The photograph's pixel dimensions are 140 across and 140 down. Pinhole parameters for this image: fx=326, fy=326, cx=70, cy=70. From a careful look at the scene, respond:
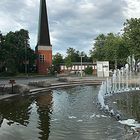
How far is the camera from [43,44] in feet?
289

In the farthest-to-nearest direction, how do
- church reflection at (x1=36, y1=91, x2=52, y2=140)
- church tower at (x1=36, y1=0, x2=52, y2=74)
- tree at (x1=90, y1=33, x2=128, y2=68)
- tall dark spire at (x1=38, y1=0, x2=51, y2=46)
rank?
tall dark spire at (x1=38, y1=0, x2=51, y2=46) < church tower at (x1=36, y1=0, x2=52, y2=74) < tree at (x1=90, y1=33, x2=128, y2=68) < church reflection at (x1=36, y1=91, x2=52, y2=140)

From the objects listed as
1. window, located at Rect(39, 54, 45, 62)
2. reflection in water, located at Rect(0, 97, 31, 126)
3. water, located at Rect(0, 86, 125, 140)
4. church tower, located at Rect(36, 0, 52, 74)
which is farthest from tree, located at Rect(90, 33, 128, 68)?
water, located at Rect(0, 86, 125, 140)

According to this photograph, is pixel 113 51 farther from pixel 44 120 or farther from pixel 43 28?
pixel 44 120

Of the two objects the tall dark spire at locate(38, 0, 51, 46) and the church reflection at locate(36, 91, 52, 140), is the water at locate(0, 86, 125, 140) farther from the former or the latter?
the tall dark spire at locate(38, 0, 51, 46)

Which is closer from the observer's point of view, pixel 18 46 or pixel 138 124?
pixel 138 124

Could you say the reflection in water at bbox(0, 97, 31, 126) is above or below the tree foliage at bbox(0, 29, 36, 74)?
below

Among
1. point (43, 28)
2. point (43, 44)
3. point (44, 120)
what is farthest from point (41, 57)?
point (44, 120)

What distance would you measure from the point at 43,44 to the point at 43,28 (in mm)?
4350

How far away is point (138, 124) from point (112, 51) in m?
73.0

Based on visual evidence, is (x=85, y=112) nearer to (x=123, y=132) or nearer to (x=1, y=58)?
(x=123, y=132)

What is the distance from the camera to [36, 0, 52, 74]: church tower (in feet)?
283

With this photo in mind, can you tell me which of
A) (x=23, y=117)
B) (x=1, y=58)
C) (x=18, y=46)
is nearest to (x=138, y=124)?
(x=23, y=117)

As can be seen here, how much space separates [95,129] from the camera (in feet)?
47.8

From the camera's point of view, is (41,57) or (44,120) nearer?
(44,120)
